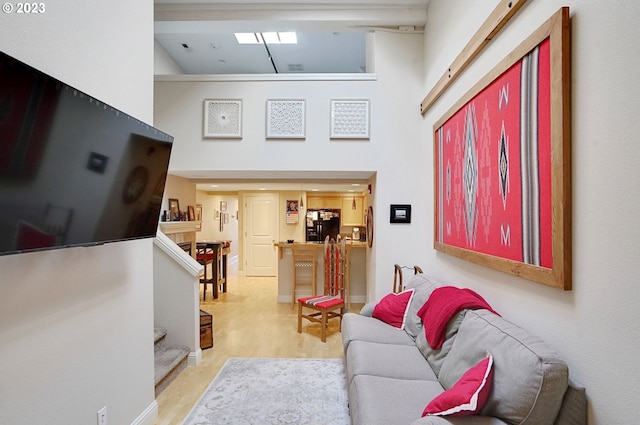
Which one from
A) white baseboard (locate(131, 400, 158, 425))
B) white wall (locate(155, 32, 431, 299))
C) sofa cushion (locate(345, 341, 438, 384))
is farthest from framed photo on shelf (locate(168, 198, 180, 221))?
sofa cushion (locate(345, 341, 438, 384))

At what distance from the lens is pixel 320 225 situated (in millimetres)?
8141

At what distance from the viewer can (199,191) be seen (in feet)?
29.1

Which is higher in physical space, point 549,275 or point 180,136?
point 180,136

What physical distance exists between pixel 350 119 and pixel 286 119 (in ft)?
2.52

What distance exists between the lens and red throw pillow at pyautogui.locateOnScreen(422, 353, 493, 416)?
4.42ft

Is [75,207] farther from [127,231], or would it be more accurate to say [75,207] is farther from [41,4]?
[41,4]

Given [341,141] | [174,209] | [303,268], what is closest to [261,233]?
[303,268]

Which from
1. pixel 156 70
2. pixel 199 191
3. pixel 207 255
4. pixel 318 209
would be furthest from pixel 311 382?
pixel 199 191

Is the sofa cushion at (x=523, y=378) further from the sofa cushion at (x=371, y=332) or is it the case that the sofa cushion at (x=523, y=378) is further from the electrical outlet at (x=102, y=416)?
the electrical outlet at (x=102, y=416)

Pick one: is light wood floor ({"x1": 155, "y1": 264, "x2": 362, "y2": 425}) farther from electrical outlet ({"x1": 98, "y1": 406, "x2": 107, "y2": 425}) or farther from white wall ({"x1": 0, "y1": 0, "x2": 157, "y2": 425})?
electrical outlet ({"x1": 98, "y1": 406, "x2": 107, "y2": 425})

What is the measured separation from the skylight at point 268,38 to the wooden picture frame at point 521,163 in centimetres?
328

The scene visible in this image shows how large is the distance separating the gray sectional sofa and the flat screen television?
1627 mm

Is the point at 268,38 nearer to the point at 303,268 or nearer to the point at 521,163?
the point at 303,268

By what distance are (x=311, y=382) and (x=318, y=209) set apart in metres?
5.91
